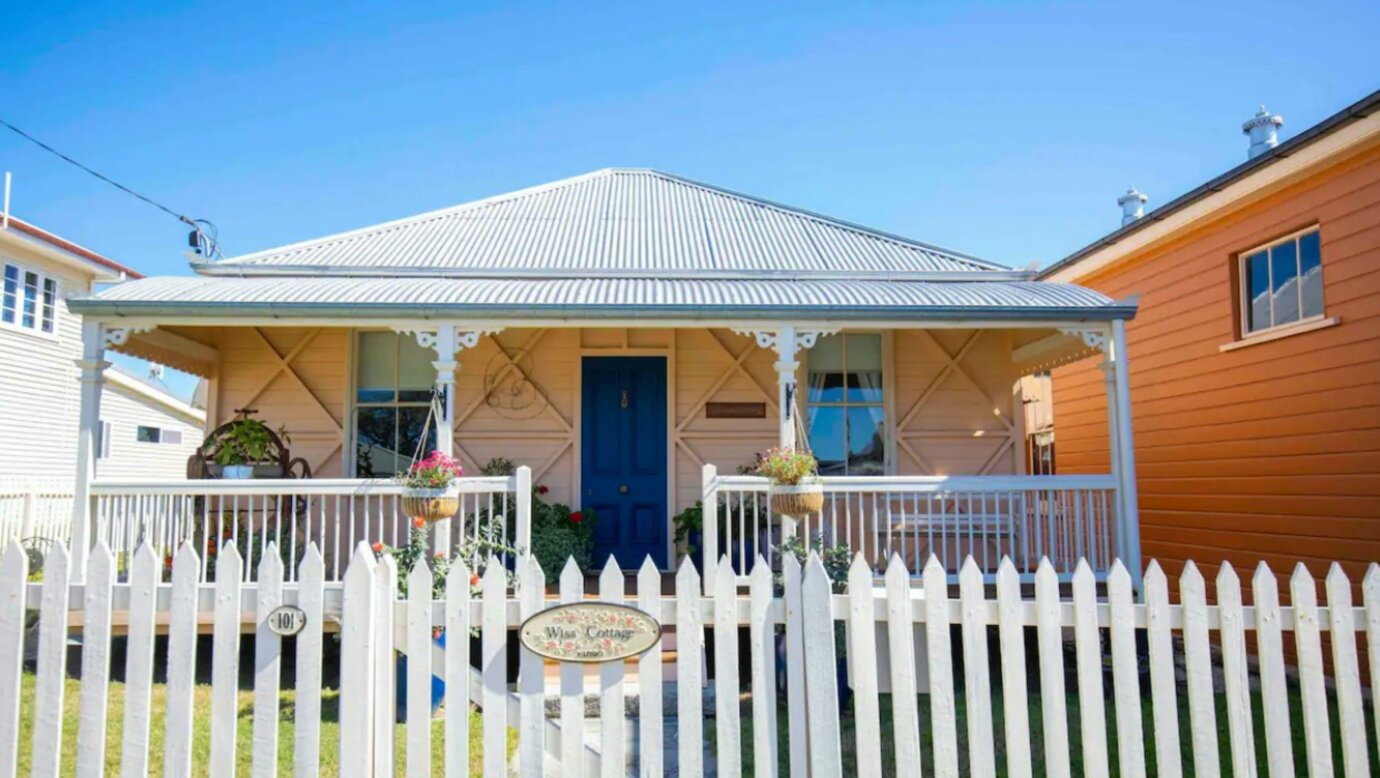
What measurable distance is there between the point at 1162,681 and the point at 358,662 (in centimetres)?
296

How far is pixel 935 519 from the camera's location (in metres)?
8.40

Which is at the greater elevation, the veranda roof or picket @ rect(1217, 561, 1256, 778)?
the veranda roof

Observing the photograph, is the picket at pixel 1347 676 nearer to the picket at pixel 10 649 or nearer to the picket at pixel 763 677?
the picket at pixel 763 677

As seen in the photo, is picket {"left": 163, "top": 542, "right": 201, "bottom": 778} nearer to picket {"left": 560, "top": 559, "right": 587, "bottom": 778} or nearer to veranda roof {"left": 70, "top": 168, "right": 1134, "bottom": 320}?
picket {"left": 560, "top": 559, "right": 587, "bottom": 778}

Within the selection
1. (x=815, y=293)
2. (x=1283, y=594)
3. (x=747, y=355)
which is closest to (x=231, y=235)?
(x=747, y=355)

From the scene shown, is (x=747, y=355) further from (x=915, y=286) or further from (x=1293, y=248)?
(x=1293, y=248)

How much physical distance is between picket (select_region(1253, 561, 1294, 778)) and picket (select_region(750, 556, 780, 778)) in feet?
5.93

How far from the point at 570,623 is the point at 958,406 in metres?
7.65

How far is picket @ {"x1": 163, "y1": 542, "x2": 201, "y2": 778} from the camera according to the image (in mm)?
2814

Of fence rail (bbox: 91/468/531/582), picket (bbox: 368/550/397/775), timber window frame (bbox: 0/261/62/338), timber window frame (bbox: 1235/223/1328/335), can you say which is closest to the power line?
timber window frame (bbox: 0/261/62/338)

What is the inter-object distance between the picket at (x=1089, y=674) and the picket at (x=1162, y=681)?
0.67 feet

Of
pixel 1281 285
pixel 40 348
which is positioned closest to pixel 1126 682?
pixel 1281 285

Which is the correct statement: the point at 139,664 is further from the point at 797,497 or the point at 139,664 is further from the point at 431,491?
the point at 797,497

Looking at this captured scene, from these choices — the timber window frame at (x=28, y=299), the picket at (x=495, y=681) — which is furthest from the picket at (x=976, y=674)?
the timber window frame at (x=28, y=299)
